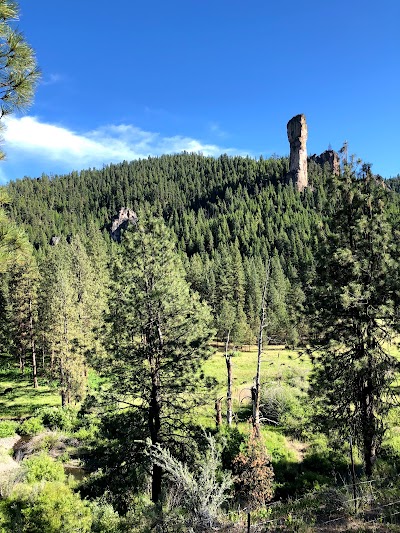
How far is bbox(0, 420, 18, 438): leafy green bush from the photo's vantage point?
28219 millimetres

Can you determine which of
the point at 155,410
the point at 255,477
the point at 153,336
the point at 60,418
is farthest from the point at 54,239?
the point at 255,477

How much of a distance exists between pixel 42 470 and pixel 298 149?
538ft

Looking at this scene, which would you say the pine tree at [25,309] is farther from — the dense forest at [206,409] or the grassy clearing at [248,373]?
the grassy clearing at [248,373]

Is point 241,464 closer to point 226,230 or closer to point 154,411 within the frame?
point 154,411

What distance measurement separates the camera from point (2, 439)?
1078 inches

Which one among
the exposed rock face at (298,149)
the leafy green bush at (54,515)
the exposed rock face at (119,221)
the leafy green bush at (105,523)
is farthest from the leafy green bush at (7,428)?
the exposed rock face at (298,149)

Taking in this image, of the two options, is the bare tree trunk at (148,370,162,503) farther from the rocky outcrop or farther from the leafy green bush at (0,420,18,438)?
the rocky outcrop

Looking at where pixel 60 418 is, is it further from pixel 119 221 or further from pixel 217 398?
pixel 119 221

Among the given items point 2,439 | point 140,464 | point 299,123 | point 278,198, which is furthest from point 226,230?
point 140,464

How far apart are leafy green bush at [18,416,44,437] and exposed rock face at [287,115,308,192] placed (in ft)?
514

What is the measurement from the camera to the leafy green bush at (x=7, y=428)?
92.6 feet

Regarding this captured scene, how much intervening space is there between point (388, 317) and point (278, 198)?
15634cm

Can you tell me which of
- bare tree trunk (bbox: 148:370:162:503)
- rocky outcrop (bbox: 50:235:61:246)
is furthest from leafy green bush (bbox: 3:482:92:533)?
rocky outcrop (bbox: 50:235:61:246)

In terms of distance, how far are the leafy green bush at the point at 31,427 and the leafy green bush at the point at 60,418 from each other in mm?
671
